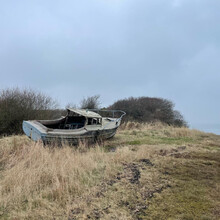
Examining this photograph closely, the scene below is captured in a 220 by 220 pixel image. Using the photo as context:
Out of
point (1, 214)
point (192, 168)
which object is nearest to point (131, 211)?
point (1, 214)

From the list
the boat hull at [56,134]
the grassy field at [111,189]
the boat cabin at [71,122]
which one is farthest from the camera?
the boat cabin at [71,122]

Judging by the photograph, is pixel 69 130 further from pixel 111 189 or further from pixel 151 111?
pixel 151 111

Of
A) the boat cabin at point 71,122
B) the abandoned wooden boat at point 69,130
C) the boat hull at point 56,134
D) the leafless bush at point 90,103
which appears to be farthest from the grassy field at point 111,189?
the leafless bush at point 90,103

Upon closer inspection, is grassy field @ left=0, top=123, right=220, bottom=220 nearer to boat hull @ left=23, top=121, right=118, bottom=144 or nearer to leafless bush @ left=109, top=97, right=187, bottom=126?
boat hull @ left=23, top=121, right=118, bottom=144

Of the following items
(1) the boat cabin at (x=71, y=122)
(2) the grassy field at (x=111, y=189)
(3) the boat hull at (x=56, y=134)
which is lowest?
(2) the grassy field at (x=111, y=189)

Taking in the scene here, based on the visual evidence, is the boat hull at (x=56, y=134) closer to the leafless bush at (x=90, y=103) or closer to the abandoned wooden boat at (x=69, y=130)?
the abandoned wooden boat at (x=69, y=130)

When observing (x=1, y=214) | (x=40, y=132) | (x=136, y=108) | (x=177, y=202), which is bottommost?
(x=1, y=214)

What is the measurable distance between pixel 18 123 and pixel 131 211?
37.3 feet

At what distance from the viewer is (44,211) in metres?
2.45

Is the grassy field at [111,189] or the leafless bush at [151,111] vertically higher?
the leafless bush at [151,111]

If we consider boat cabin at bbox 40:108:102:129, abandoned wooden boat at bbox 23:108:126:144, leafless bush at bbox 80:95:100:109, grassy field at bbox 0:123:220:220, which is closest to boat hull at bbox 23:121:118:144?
abandoned wooden boat at bbox 23:108:126:144

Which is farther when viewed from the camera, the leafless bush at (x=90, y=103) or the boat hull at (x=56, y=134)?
the leafless bush at (x=90, y=103)

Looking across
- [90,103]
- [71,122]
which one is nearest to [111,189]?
[71,122]

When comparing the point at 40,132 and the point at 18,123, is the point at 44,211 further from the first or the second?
the point at 18,123
